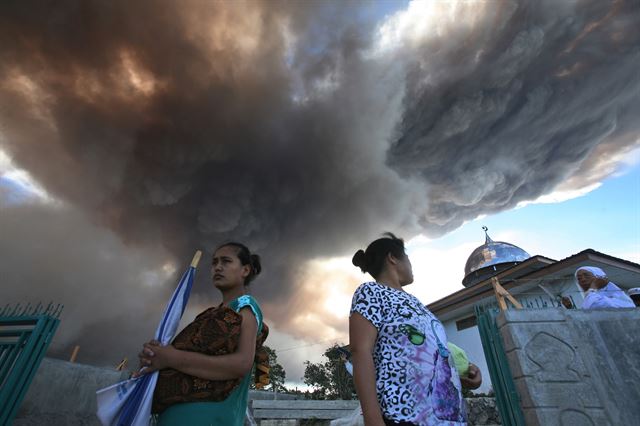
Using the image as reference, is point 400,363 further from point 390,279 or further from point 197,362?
point 197,362

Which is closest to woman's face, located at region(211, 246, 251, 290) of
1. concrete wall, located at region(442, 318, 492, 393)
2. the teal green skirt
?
the teal green skirt

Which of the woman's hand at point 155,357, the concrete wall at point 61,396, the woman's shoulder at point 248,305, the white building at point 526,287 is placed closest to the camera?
the woman's hand at point 155,357

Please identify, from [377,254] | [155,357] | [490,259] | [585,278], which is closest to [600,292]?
[585,278]

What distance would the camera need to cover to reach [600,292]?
14.3ft

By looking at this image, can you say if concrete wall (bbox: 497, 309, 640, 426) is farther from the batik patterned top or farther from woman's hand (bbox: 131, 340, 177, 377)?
woman's hand (bbox: 131, 340, 177, 377)

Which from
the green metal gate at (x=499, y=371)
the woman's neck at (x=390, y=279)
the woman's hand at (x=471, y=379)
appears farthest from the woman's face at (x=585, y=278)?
the woman's neck at (x=390, y=279)

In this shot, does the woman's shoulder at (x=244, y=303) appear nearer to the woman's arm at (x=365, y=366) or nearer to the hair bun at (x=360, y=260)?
the woman's arm at (x=365, y=366)

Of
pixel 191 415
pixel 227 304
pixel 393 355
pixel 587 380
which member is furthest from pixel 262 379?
pixel 587 380

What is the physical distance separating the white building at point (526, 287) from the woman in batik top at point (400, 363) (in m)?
8.12

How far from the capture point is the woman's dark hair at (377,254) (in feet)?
6.83

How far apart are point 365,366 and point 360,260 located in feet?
2.90

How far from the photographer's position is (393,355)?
58.8 inches

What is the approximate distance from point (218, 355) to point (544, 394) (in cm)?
374

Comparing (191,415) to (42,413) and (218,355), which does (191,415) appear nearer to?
(218,355)
